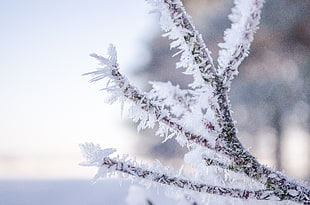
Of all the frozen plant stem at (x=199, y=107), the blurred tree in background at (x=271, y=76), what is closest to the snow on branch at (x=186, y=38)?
the frozen plant stem at (x=199, y=107)

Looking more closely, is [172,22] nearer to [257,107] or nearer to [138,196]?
[138,196]

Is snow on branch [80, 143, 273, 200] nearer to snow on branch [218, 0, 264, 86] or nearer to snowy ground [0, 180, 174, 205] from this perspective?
snow on branch [218, 0, 264, 86]

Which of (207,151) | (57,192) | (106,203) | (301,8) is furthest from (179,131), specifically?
(301,8)

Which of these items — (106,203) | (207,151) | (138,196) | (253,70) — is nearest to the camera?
(207,151)

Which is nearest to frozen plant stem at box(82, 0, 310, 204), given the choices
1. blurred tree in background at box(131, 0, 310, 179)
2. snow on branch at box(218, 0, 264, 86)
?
snow on branch at box(218, 0, 264, 86)

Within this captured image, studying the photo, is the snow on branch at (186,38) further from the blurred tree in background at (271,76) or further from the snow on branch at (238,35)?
the blurred tree in background at (271,76)

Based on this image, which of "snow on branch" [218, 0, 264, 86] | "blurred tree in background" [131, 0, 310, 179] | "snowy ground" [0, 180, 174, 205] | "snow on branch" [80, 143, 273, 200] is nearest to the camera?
"snow on branch" [218, 0, 264, 86]
